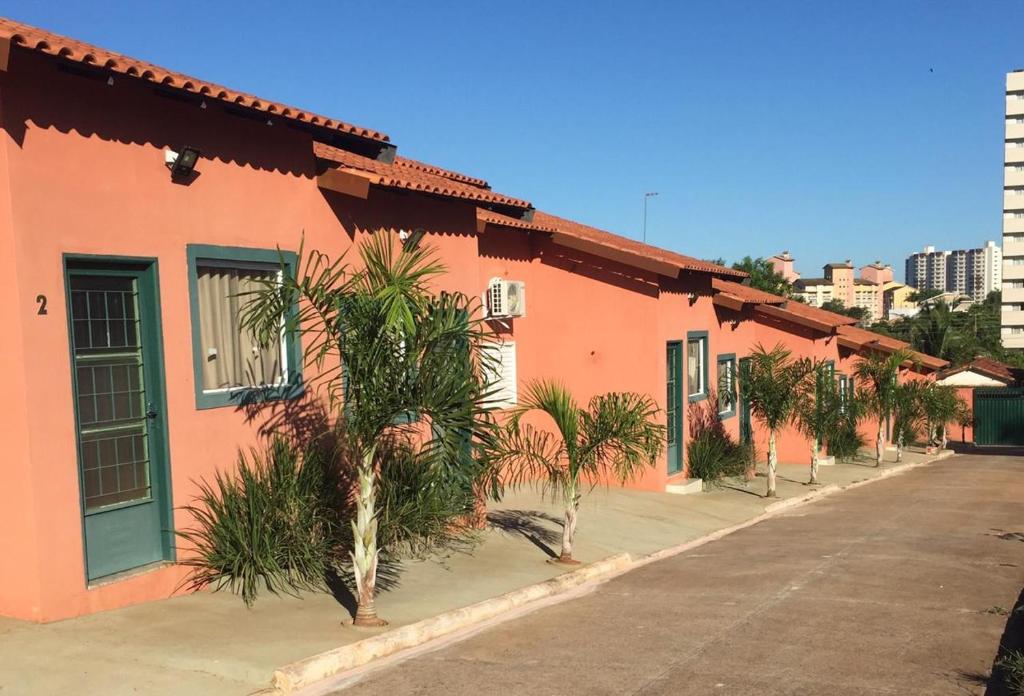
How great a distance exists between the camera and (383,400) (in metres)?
6.65

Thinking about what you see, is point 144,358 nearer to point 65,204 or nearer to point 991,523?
point 65,204

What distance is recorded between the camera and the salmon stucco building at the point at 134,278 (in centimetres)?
631

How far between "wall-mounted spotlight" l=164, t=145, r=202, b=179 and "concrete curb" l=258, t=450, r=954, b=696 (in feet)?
13.3

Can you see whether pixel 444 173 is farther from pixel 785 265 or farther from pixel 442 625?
pixel 785 265

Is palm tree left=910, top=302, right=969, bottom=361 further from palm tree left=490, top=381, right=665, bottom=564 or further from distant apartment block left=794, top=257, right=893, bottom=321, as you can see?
distant apartment block left=794, top=257, right=893, bottom=321

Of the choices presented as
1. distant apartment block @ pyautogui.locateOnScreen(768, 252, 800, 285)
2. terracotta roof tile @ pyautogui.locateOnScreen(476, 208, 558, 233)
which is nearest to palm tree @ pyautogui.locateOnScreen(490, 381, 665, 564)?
terracotta roof tile @ pyautogui.locateOnScreen(476, 208, 558, 233)

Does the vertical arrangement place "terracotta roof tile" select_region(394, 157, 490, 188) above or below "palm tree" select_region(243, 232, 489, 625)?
above

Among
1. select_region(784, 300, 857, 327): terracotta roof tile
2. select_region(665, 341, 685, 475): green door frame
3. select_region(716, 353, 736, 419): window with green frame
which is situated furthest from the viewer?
select_region(784, 300, 857, 327): terracotta roof tile

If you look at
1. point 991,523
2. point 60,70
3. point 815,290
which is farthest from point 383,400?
point 815,290

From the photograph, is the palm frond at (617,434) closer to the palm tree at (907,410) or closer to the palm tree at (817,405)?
the palm tree at (817,405)

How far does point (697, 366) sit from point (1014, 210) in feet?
98.0

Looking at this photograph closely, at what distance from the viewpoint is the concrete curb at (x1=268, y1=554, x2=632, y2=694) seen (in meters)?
5.87

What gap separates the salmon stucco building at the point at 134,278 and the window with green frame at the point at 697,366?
8762 mm

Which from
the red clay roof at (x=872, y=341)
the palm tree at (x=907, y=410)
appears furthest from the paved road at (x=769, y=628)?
the red clay roof at (x=872, y=341)
